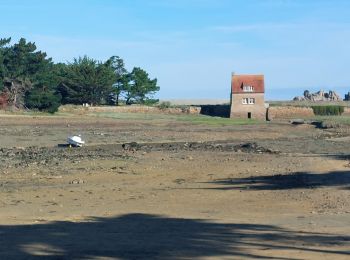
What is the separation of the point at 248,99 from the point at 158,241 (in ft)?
270

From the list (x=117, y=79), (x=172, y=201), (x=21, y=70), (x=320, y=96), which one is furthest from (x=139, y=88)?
(x=172, y=201)

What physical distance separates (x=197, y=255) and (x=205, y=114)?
85.5m

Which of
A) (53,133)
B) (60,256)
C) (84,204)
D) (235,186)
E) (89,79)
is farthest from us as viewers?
(89,79)

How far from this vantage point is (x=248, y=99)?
9212cm

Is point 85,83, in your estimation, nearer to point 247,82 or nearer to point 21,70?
point 21,70

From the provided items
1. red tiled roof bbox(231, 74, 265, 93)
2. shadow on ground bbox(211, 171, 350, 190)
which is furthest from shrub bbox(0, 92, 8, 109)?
shadow on ground bbox(211, 171, 350, 190)

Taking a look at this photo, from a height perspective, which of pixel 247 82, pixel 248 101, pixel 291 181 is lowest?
pixel 291 181

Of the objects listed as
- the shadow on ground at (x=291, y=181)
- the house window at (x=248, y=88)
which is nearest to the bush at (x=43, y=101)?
the house window at (x=248, y=88)

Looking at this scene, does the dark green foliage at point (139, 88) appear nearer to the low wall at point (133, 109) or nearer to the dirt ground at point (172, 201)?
the low wall at point (133, 109)

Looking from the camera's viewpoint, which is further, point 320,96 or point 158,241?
point 320,96

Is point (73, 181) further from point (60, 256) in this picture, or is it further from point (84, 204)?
point (60, 256)

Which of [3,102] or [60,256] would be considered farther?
[3,102]

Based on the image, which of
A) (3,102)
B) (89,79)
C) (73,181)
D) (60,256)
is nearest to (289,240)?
(60,256)

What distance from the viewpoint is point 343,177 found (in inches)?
926
